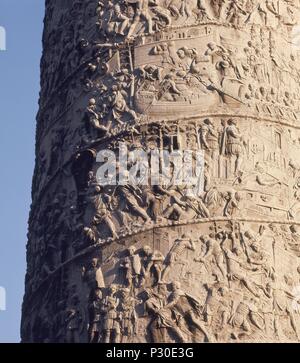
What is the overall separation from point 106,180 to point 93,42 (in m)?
1.13

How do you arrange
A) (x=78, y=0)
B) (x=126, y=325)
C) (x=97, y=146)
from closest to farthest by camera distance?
(x=126, y=325) → (x=97, y=146) → (x=78, y=0)

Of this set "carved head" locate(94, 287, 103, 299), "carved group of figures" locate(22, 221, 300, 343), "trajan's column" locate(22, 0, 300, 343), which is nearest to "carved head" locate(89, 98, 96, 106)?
"trajan's column" locate(22, 0, 300, 343)

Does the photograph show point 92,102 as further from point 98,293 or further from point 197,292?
point 197,292

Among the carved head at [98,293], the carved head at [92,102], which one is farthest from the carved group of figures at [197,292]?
the carved head at [92,102]

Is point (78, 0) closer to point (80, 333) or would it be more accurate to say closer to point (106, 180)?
point (106, 180)

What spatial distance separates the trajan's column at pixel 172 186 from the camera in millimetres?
10000

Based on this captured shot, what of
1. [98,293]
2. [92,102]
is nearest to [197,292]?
[98,293]

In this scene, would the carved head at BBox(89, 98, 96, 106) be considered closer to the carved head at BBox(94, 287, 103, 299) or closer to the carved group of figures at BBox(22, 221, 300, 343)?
the carved group of figures at BBox(22, 221, 300, 343)

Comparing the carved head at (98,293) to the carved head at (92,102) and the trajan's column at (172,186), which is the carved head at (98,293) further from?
the carved head at (92,102)

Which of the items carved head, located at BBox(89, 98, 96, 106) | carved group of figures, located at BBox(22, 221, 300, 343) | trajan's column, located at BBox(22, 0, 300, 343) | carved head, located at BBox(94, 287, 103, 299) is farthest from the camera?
carved head, located at BBox(89, 98, 96, 106)

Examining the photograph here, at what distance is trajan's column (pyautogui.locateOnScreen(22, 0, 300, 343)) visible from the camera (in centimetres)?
1000

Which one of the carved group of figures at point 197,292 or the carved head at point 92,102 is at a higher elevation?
the carved head at point 92,102

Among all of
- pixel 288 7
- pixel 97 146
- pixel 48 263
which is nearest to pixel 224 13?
pixel 288 7

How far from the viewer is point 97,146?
1066cm
